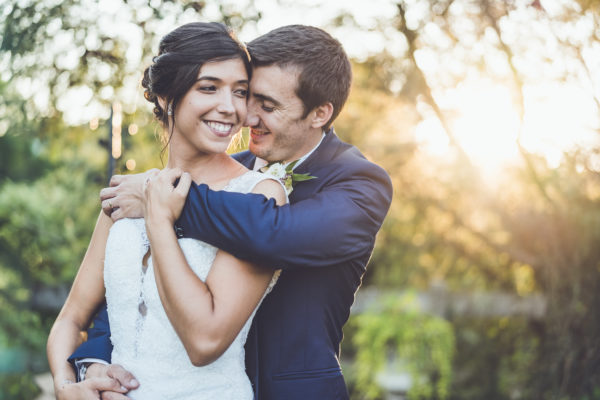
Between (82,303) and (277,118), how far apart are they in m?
1.01

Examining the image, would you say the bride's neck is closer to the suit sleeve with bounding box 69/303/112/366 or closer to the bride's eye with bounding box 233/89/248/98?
the bride's eye with bounding box 233/89/248/98

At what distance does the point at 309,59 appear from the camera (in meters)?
2.31

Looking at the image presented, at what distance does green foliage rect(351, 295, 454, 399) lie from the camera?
19.5 feet

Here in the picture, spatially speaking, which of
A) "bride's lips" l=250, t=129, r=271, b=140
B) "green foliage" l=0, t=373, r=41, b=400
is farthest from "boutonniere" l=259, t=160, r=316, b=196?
"green foliage" l=0, t=373, r=41, b=400

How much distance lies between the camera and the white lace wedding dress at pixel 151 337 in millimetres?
1831

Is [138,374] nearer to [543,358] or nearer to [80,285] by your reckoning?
[80,285]

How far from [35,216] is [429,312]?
4.57 metres

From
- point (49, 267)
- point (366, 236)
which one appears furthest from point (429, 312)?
point (366, 236)

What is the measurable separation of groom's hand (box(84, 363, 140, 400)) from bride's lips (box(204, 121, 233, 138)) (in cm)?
84

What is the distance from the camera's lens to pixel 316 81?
2.36 m

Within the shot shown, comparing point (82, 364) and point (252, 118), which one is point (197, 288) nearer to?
point (82, 364)

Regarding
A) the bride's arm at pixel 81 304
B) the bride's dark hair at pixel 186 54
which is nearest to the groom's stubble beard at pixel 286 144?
the bride's dark hair at pixel 186 54

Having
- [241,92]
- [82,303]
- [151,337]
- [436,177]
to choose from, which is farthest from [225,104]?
[436,177]

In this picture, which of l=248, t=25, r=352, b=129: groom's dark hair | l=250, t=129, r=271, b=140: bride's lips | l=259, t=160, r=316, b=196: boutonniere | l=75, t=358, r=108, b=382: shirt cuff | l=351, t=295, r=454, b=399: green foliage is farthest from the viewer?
l=351, t=295, r=454, b=399: green foliage
